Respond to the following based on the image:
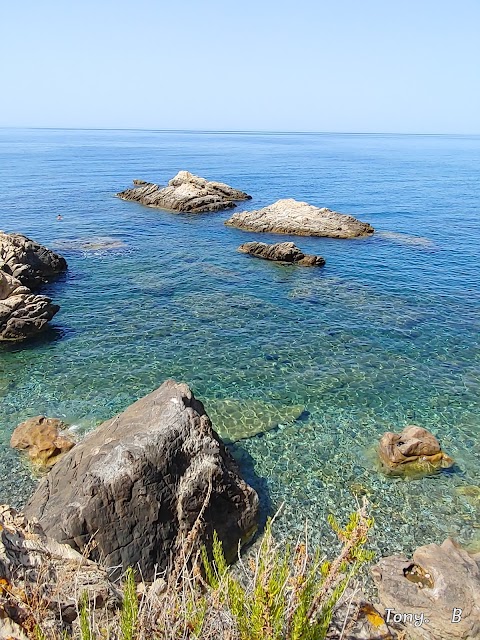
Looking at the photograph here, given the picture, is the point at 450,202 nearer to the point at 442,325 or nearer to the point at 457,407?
the point at 442,325

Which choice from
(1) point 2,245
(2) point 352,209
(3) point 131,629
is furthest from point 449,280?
(3) point 131,629

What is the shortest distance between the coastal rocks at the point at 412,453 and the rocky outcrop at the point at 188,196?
5312 centimetres

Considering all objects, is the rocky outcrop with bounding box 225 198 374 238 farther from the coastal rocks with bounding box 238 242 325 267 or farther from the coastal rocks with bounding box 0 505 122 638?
the coastal rocks with bounding box 0 505 122 638

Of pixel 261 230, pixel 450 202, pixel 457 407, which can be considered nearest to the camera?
pixel 457 407

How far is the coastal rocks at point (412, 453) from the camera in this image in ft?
62.5

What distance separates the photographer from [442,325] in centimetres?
3225

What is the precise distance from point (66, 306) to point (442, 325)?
1100 inches

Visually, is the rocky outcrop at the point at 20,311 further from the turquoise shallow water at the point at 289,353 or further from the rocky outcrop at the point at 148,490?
the rocky outcrop at the point at 148,490

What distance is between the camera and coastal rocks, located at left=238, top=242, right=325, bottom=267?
45.0m

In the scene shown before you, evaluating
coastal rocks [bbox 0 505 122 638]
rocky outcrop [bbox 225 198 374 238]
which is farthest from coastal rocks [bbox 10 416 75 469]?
rocky outcrop [bbox 225 198 374 238]

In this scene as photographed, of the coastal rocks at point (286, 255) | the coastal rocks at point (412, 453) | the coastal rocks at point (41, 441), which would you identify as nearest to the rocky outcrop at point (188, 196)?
the coastal rocks at point (286, 255)

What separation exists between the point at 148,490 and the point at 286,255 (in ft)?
112

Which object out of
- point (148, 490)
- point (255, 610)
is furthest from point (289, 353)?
point (255, 610)

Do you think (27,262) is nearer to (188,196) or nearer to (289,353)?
(289,353)
